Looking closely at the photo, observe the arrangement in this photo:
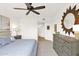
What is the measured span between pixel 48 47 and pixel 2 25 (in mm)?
1522

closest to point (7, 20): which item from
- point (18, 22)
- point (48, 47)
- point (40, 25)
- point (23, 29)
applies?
point (18, 22)

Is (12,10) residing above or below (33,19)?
above

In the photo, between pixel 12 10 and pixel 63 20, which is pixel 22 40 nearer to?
pixel 12 10

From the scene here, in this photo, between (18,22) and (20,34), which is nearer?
(18,22)

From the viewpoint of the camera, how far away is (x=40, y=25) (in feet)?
9.12

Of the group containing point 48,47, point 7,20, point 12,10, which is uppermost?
point 12,10

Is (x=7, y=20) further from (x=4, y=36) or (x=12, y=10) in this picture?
(x=4, y=36)

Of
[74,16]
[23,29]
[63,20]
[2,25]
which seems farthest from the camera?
[63,20]

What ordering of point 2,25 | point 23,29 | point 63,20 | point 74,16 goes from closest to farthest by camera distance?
point 2,25 → point 74,16 → point 23,29 → point 63,20

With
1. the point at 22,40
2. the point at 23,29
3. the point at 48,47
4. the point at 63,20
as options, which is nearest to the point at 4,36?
the point at 23,29

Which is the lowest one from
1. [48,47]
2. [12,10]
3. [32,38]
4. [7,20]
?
[48,47]

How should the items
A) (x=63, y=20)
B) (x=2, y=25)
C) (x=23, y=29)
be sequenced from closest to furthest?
(x=2, y=25)
(x=23, y=29)
(x=63, y=20)

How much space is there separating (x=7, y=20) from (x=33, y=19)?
62cm

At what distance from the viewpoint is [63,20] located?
3.33 metres
